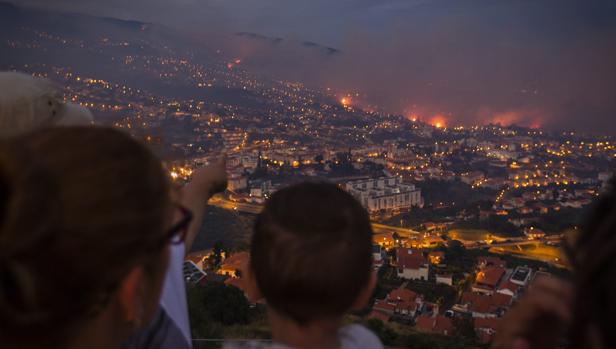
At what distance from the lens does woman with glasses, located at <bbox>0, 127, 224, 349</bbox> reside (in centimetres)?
41

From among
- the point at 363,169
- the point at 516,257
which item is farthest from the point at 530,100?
the point at 516,257

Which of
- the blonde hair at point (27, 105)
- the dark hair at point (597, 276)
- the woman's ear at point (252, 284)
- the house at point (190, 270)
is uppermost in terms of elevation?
the dark hair at point (597, 276)

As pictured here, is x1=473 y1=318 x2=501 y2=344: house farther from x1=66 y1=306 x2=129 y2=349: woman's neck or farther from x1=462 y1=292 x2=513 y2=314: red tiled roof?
x1=66 y1=306 x2=129 y2=349: woman's neck

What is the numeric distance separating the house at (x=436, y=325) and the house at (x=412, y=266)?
2536 mm

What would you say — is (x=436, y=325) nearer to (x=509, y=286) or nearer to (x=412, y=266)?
(x=509, y=286)

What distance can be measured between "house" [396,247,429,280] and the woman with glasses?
8321 millimetres

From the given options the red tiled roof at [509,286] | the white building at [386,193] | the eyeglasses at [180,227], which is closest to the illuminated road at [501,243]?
the white building at [386,193]

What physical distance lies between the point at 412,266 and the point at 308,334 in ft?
26.8

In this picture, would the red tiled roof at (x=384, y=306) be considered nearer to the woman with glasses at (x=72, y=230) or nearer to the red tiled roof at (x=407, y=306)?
the red tiled roof at (x=407, y=306)

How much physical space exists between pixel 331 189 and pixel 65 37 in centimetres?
5475

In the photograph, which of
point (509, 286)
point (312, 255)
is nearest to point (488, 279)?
point (509, 286)

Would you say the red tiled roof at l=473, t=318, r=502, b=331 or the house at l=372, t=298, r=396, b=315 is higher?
the red tiled roof at l=473, t=318, r=502, b=331

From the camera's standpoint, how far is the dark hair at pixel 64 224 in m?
0.41

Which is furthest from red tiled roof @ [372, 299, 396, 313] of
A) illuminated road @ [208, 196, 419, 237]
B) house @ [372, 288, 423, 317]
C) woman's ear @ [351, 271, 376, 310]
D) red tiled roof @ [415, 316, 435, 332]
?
woman's ear @ [351, 271, 376, 310]
